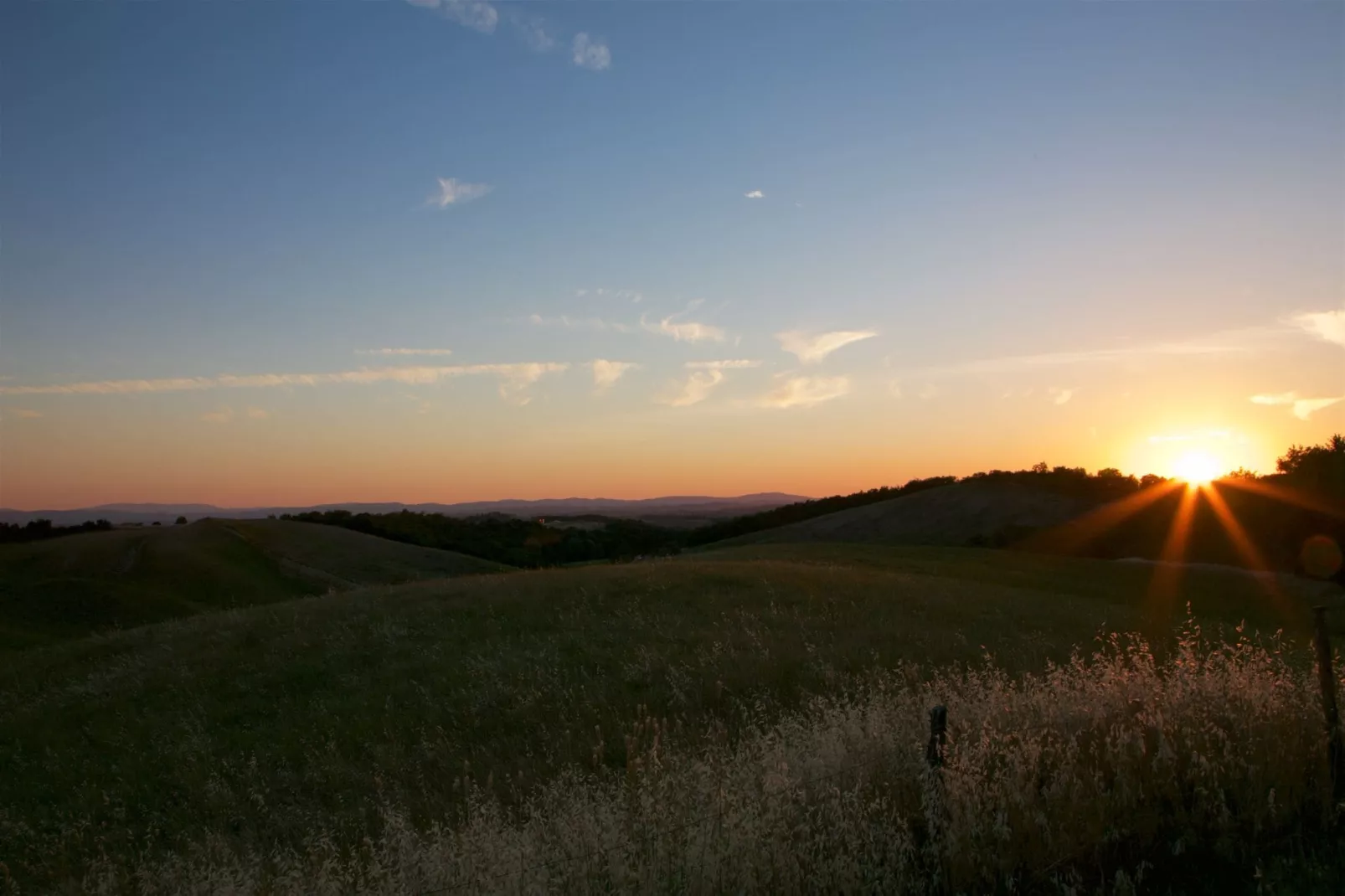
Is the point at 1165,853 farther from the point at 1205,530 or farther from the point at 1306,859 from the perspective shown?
the point at 1205,530

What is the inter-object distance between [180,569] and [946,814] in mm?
54271

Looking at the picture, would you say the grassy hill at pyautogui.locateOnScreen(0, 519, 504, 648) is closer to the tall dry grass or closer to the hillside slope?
the hillside slope

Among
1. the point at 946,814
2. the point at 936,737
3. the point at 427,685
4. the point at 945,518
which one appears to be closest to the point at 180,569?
the point at 427,685

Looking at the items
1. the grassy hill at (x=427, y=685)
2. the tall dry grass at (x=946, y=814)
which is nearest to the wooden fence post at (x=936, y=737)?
the tall dry grass at (x=946, y=814)

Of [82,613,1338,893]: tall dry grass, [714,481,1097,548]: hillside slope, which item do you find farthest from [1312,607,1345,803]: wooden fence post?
[714,481,1097,548]: hillside slope

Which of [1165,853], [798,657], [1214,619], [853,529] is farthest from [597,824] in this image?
[853,529]

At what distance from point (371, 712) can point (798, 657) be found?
25.1 feet

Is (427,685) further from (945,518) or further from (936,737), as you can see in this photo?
(945,518)

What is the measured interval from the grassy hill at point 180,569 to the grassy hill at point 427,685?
17.3 m

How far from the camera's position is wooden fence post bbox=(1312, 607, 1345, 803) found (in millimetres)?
7133

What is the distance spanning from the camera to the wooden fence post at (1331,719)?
23.4ft

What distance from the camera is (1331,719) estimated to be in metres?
7.28

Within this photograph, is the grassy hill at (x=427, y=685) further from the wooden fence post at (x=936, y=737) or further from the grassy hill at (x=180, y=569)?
the grassy hill at (x=180, y=569)

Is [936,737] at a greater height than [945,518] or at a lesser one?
greater
